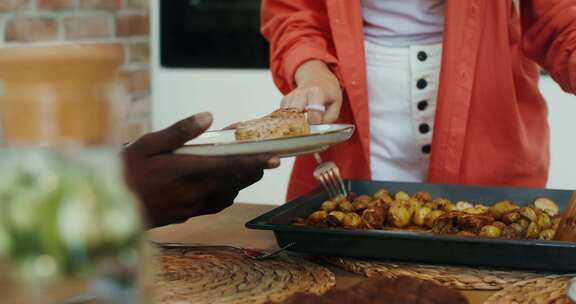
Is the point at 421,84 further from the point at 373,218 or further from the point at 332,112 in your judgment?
the point at 373,218

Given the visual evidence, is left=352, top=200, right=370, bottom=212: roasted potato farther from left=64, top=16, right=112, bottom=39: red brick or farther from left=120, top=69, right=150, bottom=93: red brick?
left=120, top=69, right=150, bottom=93: red brick

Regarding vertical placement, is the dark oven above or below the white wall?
above

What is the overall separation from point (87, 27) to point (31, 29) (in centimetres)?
25

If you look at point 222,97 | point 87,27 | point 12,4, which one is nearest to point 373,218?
point 12,4

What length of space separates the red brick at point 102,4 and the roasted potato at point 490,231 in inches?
66.5

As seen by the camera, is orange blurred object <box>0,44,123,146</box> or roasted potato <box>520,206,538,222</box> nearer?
orange blurred object <box>0,44,123,146</box>

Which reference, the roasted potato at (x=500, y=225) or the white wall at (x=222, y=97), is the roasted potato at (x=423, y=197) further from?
the white wall at (x=222, y=97)

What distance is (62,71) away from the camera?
0.48 m

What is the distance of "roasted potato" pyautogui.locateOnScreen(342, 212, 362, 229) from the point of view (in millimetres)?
1254

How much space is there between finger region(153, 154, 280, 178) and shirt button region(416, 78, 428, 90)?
81 cm

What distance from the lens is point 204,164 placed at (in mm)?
1019

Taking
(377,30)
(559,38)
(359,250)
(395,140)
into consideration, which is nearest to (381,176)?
(395,140)

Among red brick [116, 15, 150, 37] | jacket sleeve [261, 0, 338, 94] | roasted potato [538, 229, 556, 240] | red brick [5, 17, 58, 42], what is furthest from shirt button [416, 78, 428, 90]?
red brick [116, 15, 150, 37]

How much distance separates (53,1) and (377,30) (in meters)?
1.05
